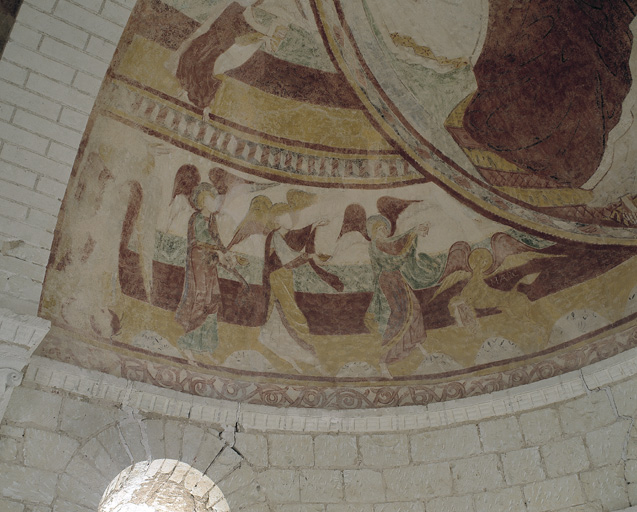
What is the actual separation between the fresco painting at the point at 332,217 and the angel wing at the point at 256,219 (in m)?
0.01

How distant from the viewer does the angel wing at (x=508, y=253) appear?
18.3ft

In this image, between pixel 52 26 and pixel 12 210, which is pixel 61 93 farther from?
pixel 12 210

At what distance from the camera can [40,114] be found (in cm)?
421

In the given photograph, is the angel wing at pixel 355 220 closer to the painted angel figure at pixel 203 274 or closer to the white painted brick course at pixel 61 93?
the painted angel figure at pixel 203 274

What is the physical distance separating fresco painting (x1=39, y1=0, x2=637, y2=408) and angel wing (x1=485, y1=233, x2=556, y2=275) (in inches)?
0.7

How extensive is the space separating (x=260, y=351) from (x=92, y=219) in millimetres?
1654

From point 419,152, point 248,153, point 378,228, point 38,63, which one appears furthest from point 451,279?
point 38,63

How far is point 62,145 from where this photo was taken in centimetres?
426

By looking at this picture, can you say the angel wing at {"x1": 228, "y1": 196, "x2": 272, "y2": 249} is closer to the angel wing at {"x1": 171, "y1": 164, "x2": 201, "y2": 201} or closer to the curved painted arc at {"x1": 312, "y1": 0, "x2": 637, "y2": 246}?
the angel wing at {"x1": 171, "y1": 164, "x2": 201, "y2": 201}

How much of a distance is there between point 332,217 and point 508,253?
4.99ft

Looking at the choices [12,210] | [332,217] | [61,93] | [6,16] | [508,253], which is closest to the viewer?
[12,210]

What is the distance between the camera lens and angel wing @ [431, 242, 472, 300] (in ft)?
18.5

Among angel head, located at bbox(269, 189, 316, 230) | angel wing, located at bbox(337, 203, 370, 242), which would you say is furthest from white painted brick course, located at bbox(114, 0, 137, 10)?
angel wing, located at bbox(337, 203, 370, 242)

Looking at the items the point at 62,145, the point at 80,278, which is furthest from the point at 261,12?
the point at 80,278
